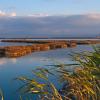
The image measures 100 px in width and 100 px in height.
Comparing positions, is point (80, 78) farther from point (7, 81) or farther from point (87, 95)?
point (7, 81)

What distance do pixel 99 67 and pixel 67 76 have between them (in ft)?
2.84

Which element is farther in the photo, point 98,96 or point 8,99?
point 8,99

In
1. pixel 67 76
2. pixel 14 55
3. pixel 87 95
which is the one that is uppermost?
pixel 67 76

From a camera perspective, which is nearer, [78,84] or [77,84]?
[78,84]

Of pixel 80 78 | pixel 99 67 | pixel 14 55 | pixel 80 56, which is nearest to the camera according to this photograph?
pixel 80 78

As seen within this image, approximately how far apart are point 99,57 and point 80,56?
1.90ft

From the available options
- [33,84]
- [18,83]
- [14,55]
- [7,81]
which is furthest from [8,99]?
[14,55]

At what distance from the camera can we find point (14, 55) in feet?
160

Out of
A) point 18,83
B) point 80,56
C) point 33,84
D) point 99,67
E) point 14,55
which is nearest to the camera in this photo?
point 33,84

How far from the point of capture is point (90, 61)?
25.8 ft

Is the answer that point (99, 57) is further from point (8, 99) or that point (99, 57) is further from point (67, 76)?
point (8, 99)

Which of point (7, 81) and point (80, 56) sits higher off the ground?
point (80, 56)

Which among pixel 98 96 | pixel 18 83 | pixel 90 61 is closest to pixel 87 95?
pixel 98 96

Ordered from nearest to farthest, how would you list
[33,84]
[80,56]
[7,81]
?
[33,84] → [80,56] → [7,81]
